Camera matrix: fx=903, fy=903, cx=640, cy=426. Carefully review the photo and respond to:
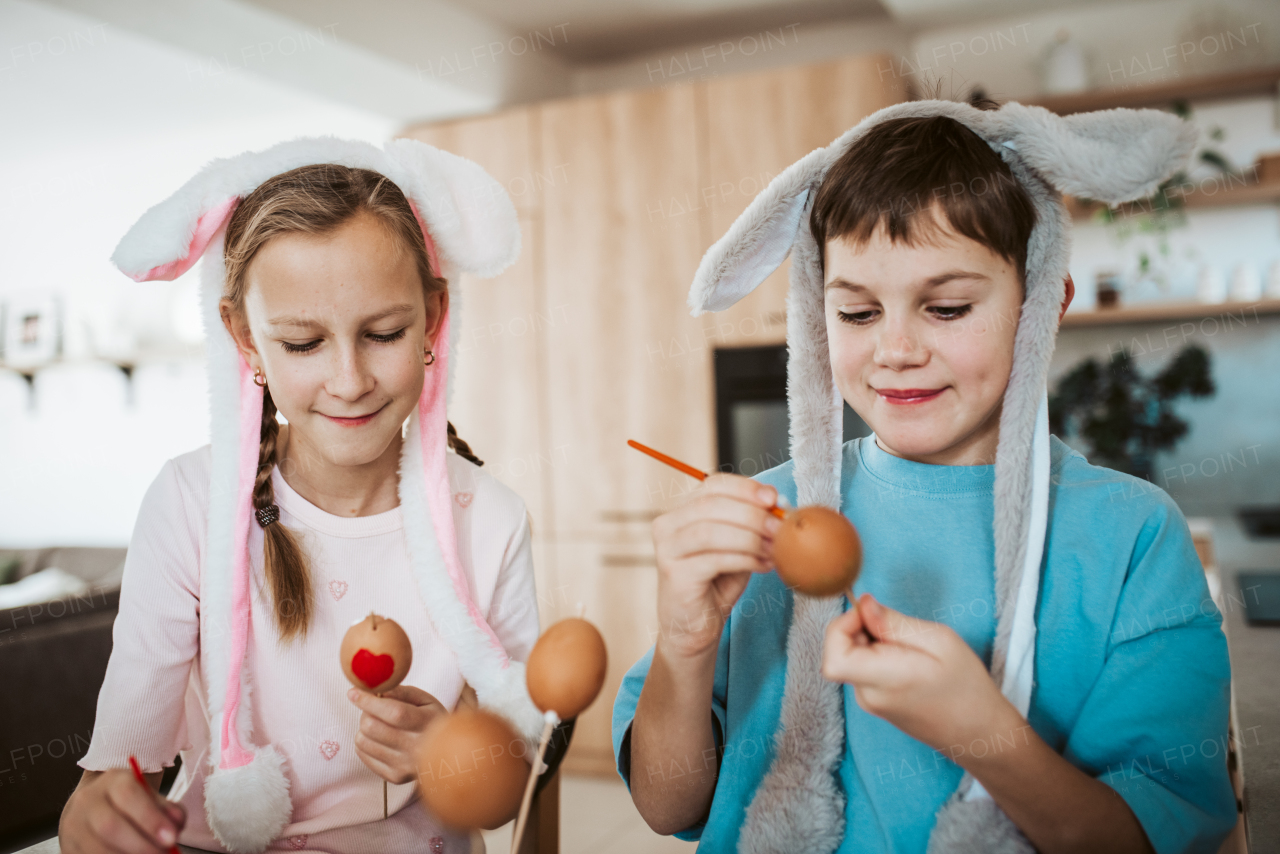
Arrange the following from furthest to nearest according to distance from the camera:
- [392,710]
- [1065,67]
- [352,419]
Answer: [1065,67]
[352,419]
[392,710]

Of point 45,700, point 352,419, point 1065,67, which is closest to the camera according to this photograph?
point 352,419

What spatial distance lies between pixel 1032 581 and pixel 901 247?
13.1 inches

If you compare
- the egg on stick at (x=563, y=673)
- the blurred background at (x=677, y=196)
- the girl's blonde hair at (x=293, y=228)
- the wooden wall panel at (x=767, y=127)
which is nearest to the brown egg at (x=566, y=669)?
the egg on stick at (x=563, y=673)

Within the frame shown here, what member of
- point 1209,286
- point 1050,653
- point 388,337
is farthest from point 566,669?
point 1209,286

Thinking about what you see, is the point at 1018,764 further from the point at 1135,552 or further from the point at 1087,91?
the point at 1087,91

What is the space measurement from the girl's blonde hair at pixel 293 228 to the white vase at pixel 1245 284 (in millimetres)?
2762

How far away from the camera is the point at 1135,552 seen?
0.84 m

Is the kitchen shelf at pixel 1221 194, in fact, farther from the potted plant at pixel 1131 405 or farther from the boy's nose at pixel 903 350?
the boy's nose at pixel 903 350

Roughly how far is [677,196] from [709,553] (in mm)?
2400

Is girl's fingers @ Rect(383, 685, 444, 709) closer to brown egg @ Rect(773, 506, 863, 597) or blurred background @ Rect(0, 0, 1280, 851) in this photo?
brown egg @ Rect(773, 506, 863, 597)

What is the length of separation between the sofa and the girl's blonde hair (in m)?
0.28

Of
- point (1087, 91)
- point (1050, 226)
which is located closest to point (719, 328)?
point (1087, 91)

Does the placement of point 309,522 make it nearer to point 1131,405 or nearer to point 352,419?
point 352,419

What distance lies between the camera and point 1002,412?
909 millimetres
